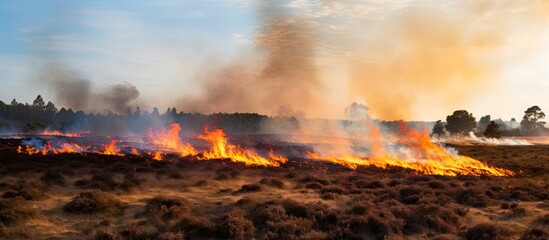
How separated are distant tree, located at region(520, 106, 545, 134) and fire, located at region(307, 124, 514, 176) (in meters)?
116

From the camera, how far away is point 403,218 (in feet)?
63.3

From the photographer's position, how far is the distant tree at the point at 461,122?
12119 centimetres

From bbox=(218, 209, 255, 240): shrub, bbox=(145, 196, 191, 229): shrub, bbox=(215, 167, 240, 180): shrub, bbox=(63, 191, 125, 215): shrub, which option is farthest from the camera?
bbox=(215, 167, 240, 180): shrub

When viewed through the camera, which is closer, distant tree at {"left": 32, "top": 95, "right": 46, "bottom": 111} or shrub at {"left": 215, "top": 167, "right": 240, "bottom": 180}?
shrub at {"left": 215, "top": 167, "right": 240, "bottom": 180}

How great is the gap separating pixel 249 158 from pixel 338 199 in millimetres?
24697

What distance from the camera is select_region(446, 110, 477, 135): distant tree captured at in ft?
398

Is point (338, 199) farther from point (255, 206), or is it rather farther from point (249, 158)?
point (249, 158)

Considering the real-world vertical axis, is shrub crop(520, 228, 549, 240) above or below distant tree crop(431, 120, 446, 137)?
below

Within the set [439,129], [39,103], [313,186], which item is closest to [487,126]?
[439,129]

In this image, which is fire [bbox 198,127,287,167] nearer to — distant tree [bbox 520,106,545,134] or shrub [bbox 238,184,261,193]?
shrub [bbox 238,184,261,193]

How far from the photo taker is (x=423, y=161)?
1943 inches

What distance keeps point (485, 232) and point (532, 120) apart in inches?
6397

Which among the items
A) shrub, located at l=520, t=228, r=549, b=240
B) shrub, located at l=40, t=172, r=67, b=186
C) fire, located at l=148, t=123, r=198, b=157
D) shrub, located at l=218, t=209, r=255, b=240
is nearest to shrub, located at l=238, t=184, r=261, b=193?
shrub, located at l=218, t=209, r=255, b=240

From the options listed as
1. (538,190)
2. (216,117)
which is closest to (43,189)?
(538,190)
